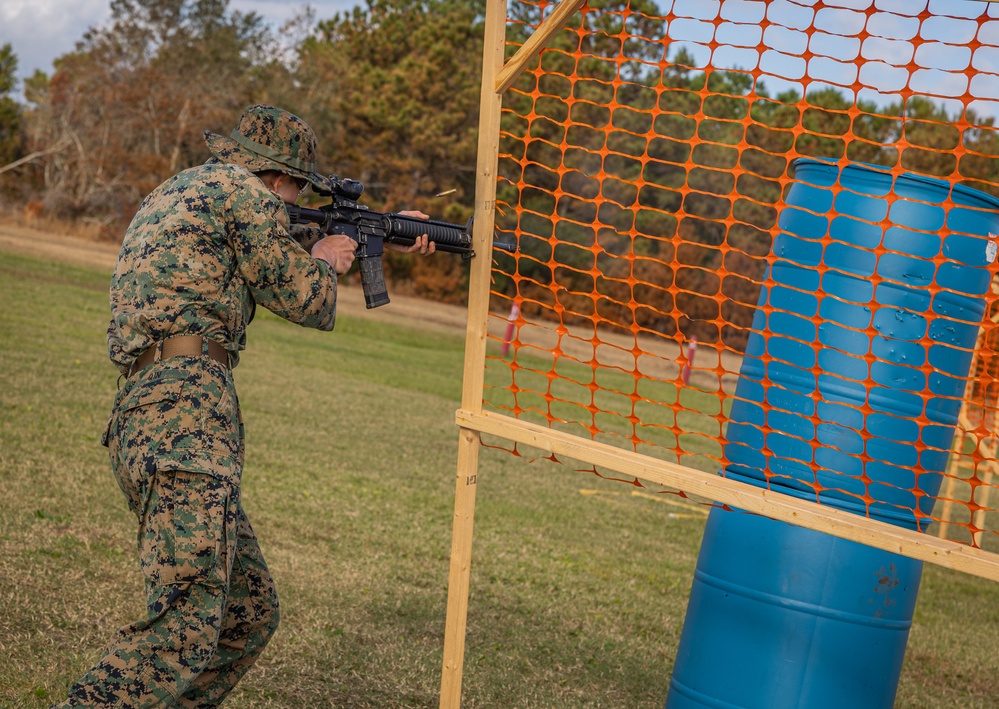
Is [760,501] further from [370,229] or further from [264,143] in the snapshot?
[264,143]

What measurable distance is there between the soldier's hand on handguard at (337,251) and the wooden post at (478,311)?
446 millimetres

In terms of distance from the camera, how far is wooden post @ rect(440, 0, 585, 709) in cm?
365

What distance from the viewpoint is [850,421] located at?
3.82 metres

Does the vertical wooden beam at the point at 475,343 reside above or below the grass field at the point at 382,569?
above

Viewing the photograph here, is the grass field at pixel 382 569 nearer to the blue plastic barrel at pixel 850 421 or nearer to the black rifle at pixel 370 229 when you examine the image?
the blue plastic barrel at pixel 850 421

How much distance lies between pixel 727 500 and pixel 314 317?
1.44 m

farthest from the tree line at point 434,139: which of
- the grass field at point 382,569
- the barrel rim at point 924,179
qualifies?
the barrel rim at point 924,179

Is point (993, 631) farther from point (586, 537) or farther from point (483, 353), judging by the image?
point (483, 353)

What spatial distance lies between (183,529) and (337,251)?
42.0 inches

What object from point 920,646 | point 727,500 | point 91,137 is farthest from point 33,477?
point 91,137

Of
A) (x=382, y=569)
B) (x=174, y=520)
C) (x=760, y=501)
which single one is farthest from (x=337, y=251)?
(x=382, y=569)

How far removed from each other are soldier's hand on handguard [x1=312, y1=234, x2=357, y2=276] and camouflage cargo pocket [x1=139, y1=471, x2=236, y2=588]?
2.77 ft

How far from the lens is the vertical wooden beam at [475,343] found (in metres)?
3.67

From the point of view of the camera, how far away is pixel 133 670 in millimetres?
3020
